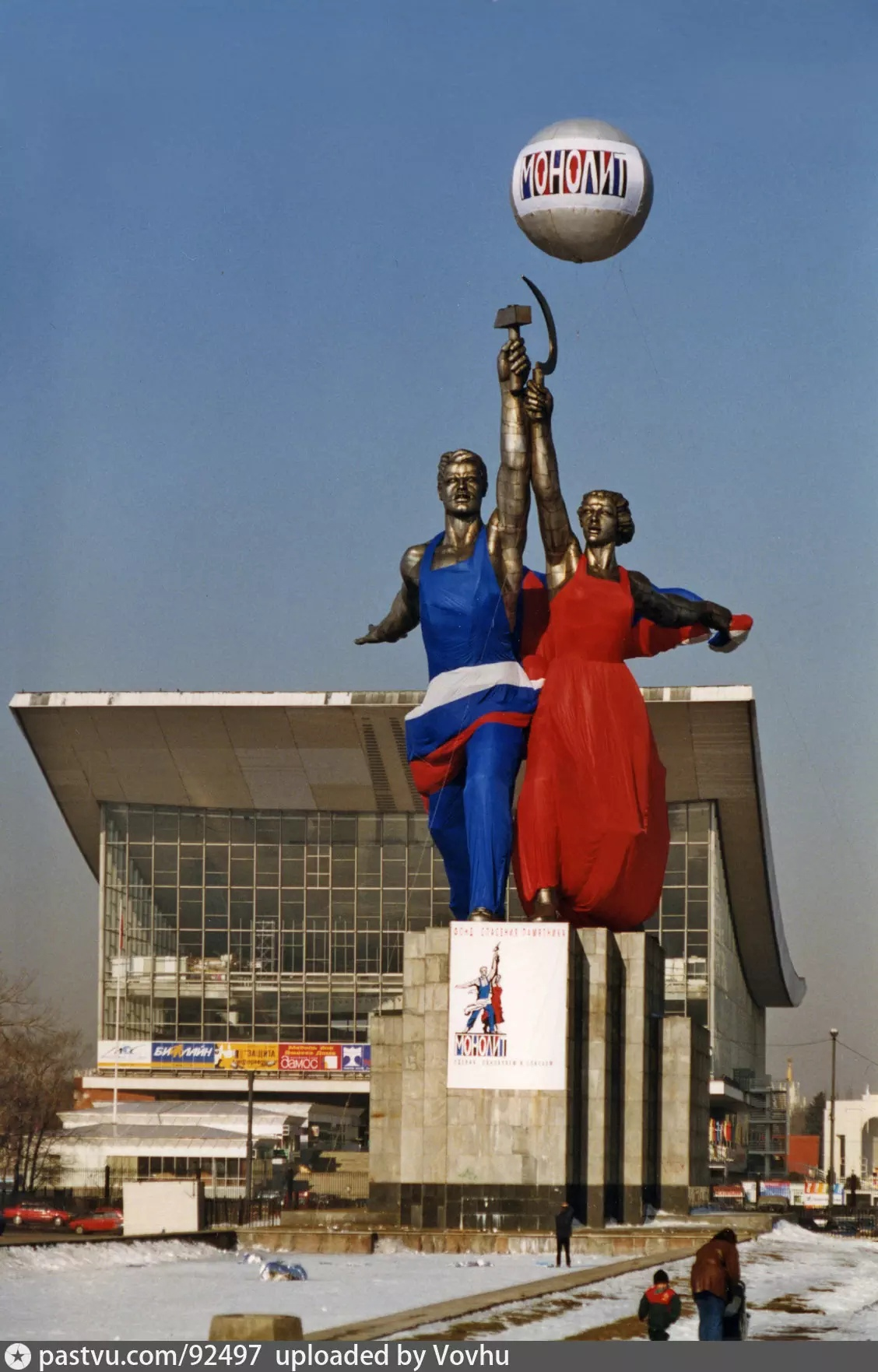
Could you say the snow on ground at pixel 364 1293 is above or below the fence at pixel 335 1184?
above

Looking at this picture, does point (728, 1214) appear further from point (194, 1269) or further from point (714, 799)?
point (714, 799)

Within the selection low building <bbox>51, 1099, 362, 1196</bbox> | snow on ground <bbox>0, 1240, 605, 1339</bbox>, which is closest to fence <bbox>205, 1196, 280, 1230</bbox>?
snow on ground <bbox>0, 1240, 605, 1339</bbox>

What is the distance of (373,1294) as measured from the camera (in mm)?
24234

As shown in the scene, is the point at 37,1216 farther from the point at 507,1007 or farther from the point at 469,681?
the point at 469,681

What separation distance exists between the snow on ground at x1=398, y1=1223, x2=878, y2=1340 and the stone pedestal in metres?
3.55

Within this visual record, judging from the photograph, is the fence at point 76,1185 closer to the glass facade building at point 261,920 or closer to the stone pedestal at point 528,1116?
the glass facade building at point 261,920

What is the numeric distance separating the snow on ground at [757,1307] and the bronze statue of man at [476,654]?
7979mm

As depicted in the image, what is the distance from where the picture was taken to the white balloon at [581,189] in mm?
29875

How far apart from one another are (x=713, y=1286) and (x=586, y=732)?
17.9 meters

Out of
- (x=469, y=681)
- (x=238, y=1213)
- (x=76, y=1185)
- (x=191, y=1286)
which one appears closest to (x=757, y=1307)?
(x=191, y=1286)

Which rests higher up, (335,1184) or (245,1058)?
(245,1058)

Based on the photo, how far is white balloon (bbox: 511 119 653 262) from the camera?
29875mm

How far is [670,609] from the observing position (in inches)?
1427

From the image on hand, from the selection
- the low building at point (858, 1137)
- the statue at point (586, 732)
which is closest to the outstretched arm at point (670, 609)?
the statue at point (586, 732)
